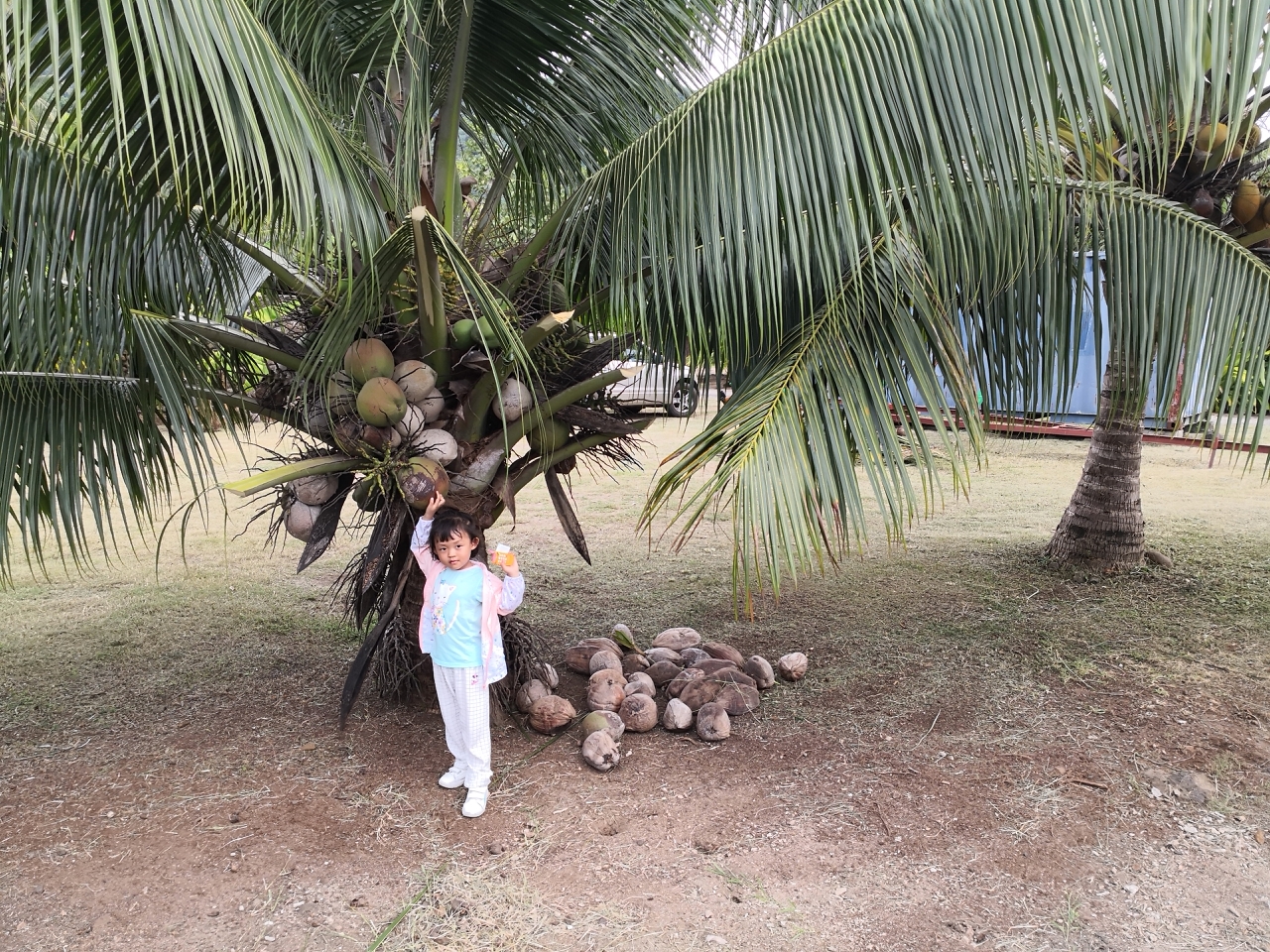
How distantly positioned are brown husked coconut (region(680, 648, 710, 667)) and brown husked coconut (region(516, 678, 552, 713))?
2.28ft

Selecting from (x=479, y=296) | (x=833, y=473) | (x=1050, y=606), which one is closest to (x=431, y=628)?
(x=479, y=296)

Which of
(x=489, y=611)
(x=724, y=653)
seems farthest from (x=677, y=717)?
(x=489, y=611)

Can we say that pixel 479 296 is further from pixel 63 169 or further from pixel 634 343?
pixel 63 169

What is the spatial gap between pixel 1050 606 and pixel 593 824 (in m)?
3.34

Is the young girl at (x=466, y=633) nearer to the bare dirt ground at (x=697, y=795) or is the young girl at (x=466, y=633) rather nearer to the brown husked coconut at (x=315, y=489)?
the bare dirt ground at (x=697, y=795)

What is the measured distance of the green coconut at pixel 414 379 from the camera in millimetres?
3057

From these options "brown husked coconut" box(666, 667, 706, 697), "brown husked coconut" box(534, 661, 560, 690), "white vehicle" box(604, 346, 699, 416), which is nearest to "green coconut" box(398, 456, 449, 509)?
"white vehicle" box(604, 346, 699, 416)

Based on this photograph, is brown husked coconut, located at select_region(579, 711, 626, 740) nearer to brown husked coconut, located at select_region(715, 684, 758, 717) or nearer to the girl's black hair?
brown husked coconut, located at select_region(715, 684, 758, 717)

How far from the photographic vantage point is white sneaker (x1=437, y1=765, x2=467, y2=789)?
123 inches

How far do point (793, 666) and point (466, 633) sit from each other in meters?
1.66

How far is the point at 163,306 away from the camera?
3340 mm

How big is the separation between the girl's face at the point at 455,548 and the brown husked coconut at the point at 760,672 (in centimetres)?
156

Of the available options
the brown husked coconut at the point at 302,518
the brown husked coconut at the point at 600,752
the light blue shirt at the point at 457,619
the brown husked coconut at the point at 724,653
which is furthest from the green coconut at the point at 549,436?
the brown husked coconut at the point at 724,653

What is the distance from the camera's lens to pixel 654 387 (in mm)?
3592
